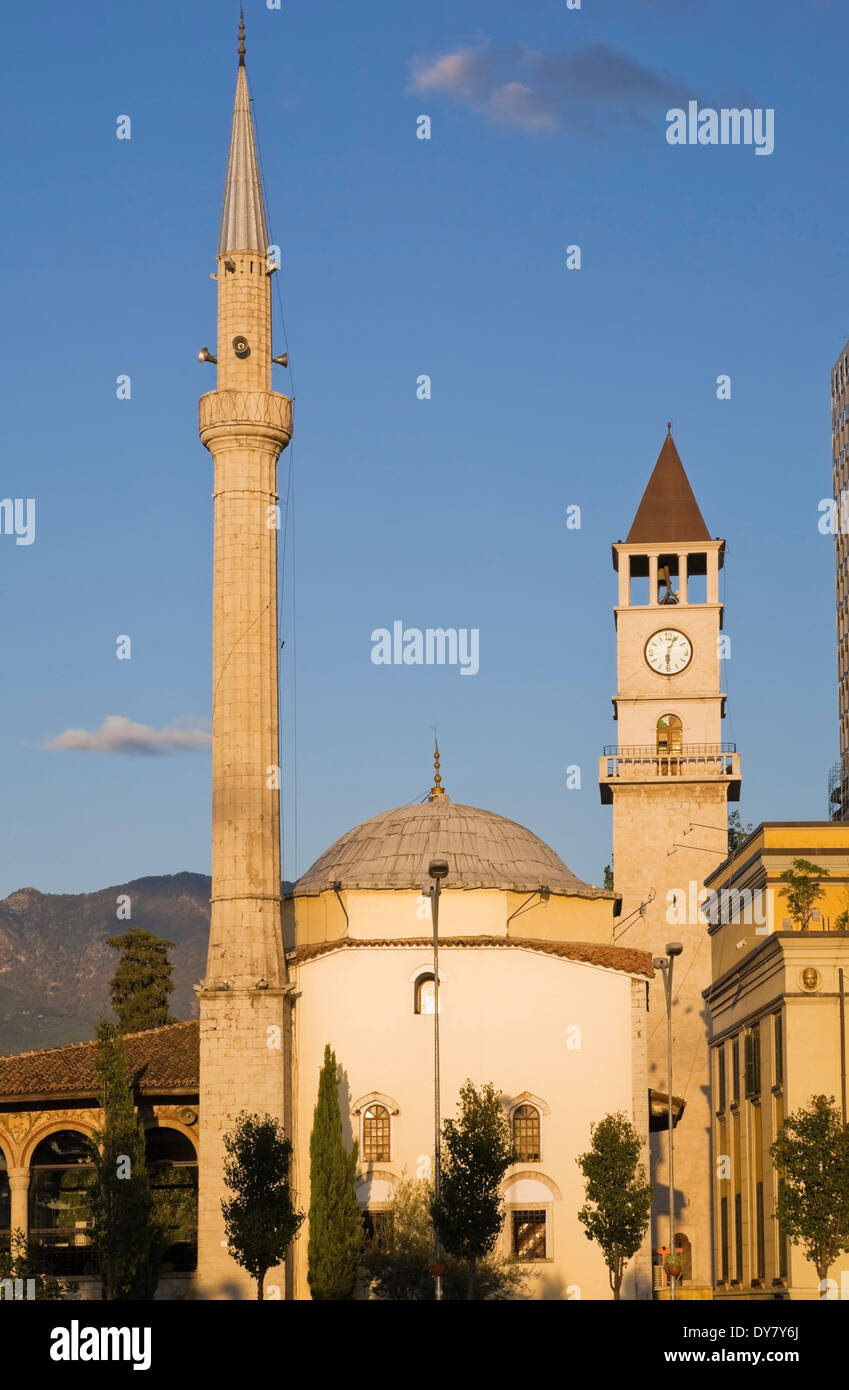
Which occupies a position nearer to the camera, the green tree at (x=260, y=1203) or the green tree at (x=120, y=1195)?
the green tree at (x=260, y=1203)

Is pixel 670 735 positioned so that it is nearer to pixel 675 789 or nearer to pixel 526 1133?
pixel 675 789

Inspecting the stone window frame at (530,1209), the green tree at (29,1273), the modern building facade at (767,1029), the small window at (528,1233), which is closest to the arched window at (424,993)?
the stone window frame at (530,1209)

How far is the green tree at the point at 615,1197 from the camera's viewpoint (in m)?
50.7

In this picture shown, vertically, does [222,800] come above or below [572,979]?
above

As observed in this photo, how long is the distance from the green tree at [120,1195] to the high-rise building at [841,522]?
72220 mm

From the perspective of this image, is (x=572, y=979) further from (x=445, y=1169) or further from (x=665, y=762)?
(x=665, y=762)

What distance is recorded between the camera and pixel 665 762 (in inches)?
3076

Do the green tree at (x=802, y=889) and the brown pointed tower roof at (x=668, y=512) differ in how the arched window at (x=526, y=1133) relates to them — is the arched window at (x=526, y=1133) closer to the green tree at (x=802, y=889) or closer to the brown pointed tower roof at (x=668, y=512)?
the green tree at (x=802, y=889)

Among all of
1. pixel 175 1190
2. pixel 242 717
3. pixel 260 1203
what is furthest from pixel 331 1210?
pixel 242 717

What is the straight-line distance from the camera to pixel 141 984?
8900 cm

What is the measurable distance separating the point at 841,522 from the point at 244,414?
7182cm

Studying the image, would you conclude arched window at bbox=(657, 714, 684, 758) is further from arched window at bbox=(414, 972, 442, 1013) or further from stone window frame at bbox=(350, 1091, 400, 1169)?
stone window frame at bbox=(350, 1091, 400, 1169)
